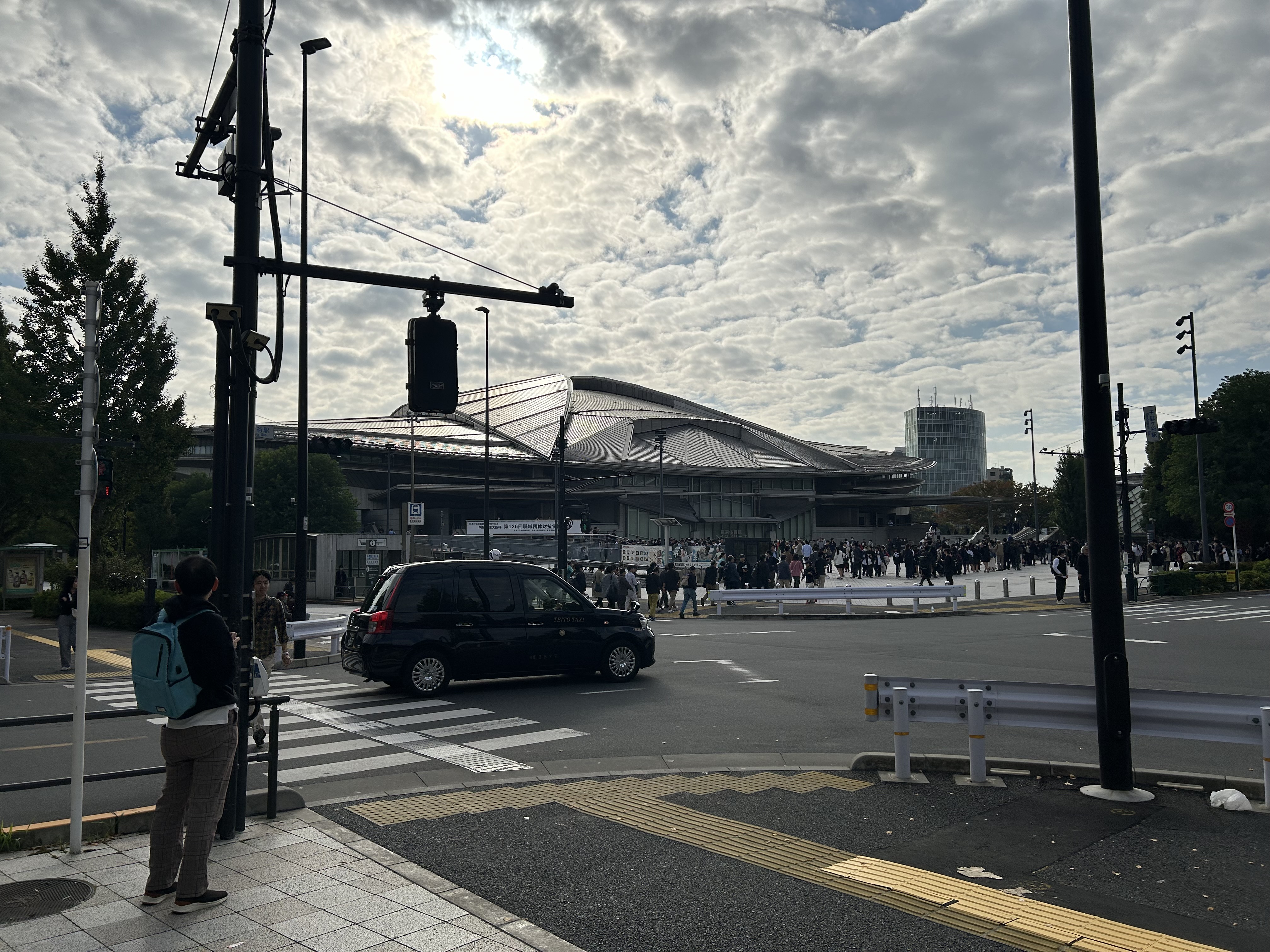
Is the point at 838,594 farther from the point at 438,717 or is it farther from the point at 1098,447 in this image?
the point at 1098,447

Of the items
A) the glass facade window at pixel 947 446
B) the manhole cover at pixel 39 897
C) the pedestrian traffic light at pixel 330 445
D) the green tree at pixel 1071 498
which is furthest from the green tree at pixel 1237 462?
the glass facade window at pixel 947 446

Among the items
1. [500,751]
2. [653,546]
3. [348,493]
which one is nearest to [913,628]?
[500,751]

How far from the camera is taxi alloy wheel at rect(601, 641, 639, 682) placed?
1404 cm

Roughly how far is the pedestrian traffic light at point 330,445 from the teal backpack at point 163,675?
22.6 meters

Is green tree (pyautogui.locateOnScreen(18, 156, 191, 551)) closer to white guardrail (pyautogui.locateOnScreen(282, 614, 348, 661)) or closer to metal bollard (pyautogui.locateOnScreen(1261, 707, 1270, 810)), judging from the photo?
white guardrail (pyautogui.locateOnScreen(282, 614, 348, 661))

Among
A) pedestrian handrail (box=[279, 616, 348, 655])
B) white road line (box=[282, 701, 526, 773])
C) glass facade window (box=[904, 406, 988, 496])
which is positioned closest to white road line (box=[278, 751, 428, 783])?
white road line (box=[282, 701, 526, 773])

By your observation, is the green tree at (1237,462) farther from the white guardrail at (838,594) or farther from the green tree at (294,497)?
the green tree at (294,497)

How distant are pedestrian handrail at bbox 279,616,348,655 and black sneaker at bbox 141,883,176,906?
44.4ft

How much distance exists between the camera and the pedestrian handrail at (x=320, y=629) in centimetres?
1823

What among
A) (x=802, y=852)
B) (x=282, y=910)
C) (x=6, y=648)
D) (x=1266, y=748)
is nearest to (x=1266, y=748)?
(x=1266, y=748)

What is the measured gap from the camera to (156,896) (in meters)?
4.81

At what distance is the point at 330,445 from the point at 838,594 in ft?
53.4

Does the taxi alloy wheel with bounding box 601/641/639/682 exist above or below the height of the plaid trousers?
below

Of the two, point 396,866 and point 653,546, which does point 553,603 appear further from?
point 653,546
